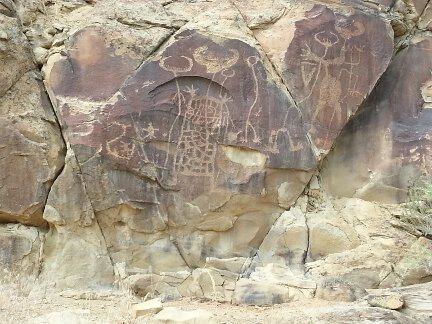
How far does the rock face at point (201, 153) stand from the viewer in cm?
648

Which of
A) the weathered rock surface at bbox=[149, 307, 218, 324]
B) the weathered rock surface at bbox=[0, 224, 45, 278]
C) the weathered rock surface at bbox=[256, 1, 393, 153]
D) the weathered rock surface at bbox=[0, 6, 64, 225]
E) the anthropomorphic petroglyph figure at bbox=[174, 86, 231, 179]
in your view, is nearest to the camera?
the weathered rock surface at bbox=[149, 307, 218, 324]

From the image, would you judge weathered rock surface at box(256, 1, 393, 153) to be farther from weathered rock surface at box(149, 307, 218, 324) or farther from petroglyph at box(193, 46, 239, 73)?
weathered rock surface at box(149, 307, 218, 324)

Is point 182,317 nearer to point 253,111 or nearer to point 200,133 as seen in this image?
point 200,133

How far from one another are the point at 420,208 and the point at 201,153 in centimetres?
261

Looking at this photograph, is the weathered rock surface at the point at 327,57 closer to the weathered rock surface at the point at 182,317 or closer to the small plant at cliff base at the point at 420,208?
the small plant at cliff base at the point at 420,208

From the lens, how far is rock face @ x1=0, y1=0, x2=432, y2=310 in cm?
648

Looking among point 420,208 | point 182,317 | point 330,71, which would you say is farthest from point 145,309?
point 330,71

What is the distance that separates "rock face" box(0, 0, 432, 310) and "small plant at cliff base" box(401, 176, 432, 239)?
5.9 inches

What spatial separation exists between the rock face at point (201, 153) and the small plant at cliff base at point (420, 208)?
0.15 metres

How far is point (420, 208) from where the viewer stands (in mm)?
6820

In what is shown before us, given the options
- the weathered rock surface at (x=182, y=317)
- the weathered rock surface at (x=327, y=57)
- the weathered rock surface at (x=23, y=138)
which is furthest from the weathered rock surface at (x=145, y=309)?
the weathered rock surface at (x=327, y=57)

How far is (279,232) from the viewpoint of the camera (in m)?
6.78

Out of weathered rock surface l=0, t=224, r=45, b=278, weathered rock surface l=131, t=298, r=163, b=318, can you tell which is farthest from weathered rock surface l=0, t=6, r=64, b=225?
weathered rock surface l=131, t=298, r=163, b=318

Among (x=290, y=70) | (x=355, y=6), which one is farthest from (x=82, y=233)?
(x=355, y=6)
